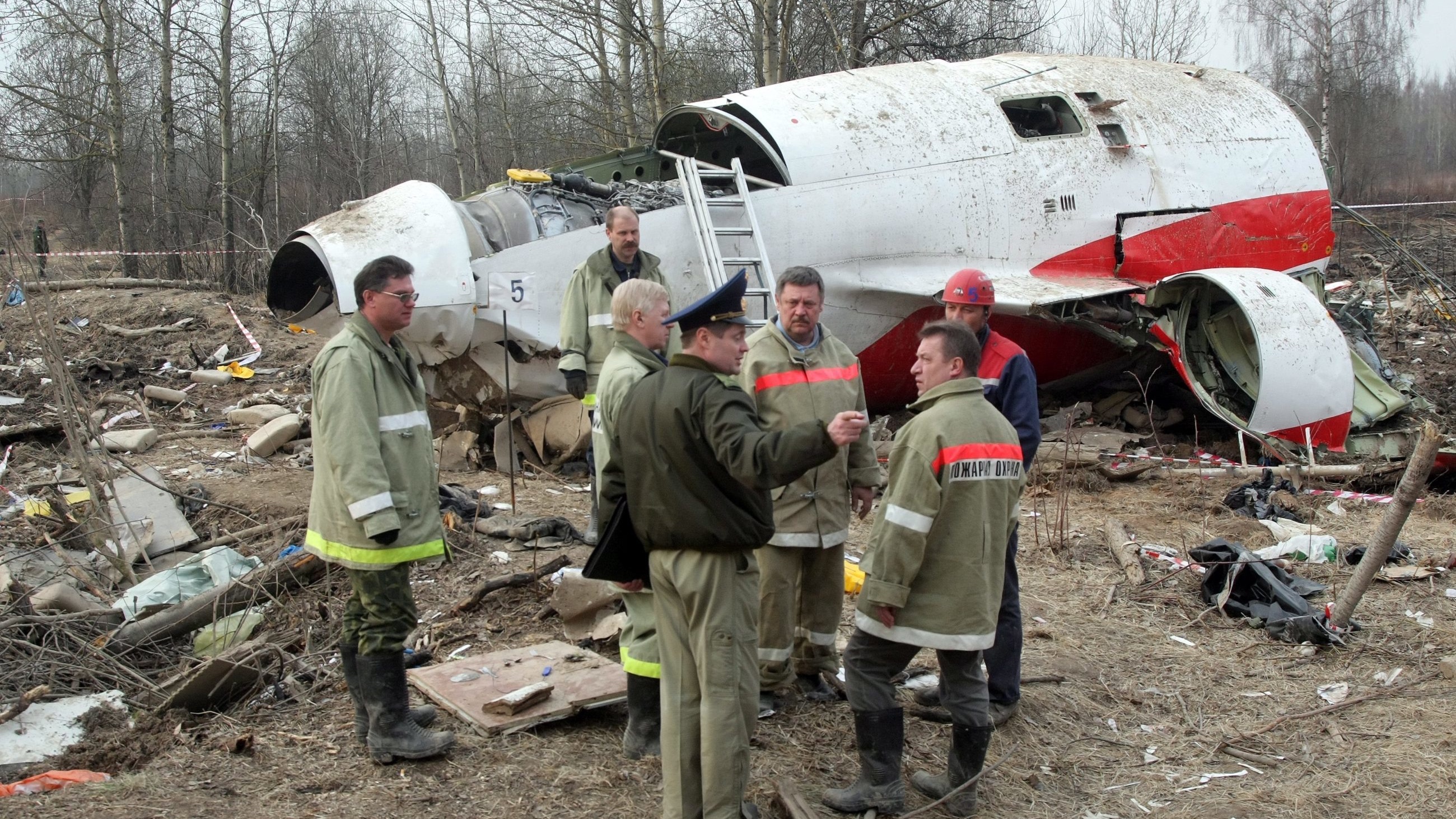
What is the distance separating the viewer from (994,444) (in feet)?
10.9

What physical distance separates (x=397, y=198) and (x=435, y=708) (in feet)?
13.5

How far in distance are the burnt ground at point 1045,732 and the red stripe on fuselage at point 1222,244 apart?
122 inches

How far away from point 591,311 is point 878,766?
3253 mm

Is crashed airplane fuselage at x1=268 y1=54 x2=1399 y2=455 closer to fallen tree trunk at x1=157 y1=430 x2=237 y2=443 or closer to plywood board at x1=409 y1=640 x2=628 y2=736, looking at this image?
plywood board at x1=409 y1=640 x2=628 y2=736

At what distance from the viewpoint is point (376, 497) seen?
3557mm

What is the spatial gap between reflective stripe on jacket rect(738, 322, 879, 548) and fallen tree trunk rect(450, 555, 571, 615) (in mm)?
1956

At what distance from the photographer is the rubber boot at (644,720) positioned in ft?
12.6

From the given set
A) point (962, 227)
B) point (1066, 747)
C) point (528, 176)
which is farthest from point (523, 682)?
point (962, 227)

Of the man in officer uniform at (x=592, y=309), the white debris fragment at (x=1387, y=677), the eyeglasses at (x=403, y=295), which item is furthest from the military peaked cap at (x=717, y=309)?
the white debris fragment at (x=1387, y=677)

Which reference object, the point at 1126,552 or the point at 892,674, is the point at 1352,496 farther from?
the point at 892,674

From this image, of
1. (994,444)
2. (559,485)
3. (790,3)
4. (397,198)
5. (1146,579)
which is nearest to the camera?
(994,444)

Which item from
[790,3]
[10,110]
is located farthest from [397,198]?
[10,110]

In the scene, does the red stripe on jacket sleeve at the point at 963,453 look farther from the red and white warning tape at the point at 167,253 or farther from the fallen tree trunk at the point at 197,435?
the red and white warning tape at the point at 167,253

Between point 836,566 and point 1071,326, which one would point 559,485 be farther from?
point 1071,326
